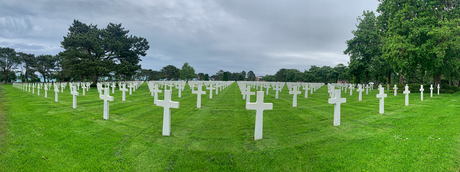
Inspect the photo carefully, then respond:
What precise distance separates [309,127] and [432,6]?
20.0 m

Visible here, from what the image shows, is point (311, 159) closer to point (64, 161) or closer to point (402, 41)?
point (64, 161)

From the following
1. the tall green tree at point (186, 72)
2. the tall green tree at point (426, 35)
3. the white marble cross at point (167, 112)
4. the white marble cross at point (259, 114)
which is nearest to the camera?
the white marble cross at point (259, 114)

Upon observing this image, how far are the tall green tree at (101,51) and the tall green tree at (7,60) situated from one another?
36.6m

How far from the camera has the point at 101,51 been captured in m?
30.4

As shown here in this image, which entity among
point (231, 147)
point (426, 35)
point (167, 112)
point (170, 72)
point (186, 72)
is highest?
point (170, 72)

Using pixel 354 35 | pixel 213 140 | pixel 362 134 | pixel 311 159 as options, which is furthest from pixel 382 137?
pixel 354 35

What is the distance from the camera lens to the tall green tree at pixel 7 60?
54969 millimetres

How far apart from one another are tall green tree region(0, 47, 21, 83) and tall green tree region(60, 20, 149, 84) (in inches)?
1439

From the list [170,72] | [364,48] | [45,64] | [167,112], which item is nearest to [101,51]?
[167,112]

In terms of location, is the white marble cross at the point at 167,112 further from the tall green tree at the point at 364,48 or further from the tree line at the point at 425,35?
the tall green tree at the point at 364,48

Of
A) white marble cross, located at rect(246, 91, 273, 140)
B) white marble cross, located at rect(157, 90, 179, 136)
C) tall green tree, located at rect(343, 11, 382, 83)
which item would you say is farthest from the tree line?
white marble cross, located at rect(157, 90, 179, 136)

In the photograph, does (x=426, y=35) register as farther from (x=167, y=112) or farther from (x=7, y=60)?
(x=7, y=60)

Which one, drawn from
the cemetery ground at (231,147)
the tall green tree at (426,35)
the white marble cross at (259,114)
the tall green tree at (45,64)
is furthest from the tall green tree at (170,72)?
the white marble cross at (259,114)

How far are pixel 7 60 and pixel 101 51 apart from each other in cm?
4980
